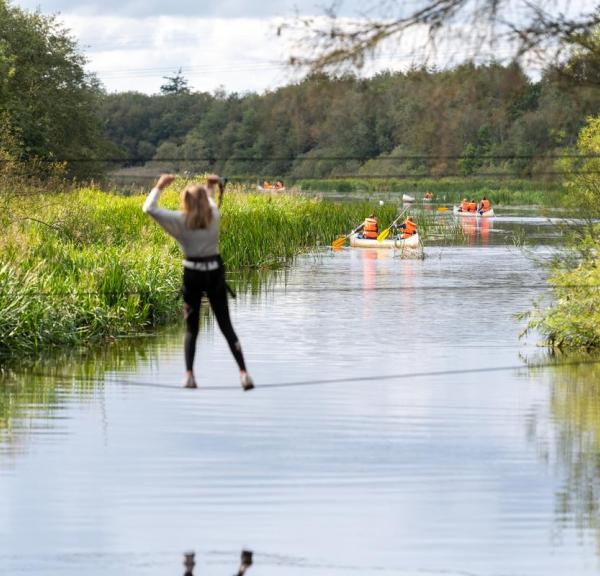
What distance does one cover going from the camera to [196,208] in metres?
11.0

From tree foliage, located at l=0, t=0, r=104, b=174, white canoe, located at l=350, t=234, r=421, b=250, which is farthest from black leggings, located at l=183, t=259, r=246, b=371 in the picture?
tree foliage, located at l=0, t=0, r=104, b=174

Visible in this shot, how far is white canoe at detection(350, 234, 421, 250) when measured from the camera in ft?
151

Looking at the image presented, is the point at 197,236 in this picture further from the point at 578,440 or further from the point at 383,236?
the point at 383,236

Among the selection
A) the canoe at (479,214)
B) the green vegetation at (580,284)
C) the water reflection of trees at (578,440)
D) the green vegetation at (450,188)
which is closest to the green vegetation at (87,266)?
the green vegetation at (580,284)

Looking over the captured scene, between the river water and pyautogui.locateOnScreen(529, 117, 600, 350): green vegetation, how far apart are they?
0.65m

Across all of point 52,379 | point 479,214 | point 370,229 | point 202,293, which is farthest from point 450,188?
point 202,293

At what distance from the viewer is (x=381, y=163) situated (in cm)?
6794

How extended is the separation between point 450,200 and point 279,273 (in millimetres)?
57343

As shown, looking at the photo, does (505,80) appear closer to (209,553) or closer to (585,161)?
(209,553)

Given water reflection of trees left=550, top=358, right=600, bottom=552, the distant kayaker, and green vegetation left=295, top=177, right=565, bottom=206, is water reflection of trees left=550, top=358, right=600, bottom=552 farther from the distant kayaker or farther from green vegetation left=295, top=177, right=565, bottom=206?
green vegetation left=295, top=177, right=565, bottom=206

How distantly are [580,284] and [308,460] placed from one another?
22.7ft

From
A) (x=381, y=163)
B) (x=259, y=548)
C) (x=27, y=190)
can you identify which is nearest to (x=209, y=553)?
(x=259, y=548)

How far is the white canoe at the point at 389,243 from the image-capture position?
151ft

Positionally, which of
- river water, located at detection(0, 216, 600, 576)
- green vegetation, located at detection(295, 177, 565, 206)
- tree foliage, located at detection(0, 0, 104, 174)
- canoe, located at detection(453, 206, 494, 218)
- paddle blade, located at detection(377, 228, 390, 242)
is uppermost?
tree foliage, located at detection(0, 0, 104, 174)
